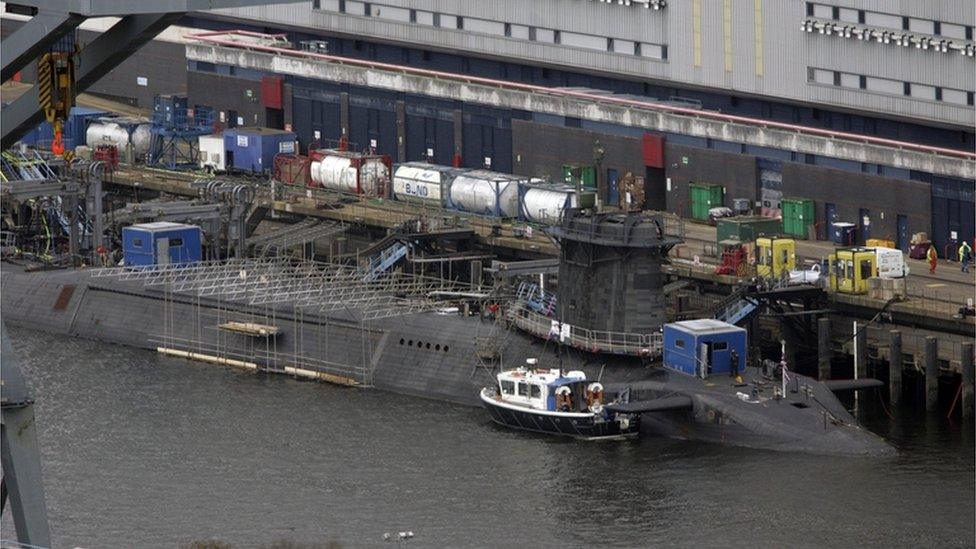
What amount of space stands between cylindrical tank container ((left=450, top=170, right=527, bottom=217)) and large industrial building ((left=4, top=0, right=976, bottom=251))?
6582 mm

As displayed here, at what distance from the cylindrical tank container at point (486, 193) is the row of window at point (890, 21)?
1467 cm

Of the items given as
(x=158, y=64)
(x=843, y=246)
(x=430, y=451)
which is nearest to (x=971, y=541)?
(x=430, y=451)

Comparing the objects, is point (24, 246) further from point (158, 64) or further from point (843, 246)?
point (843, 246)

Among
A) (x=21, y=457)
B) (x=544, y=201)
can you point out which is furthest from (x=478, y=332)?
(x=21, y=457)

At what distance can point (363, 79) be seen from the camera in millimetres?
122188

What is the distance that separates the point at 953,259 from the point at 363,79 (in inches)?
1452

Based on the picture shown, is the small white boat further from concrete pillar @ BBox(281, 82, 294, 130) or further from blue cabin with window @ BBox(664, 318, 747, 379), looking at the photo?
concrete pillar @ BBox(281, 82, 294, 130)

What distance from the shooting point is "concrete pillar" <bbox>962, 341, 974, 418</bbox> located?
8150 centimetres

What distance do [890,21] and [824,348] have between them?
21346mm

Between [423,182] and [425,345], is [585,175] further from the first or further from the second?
[425,345]

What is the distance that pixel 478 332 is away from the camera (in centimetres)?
8812

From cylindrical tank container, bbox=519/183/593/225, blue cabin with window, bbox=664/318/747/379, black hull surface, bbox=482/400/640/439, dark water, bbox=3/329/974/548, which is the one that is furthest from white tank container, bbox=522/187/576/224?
black hull surface, bbox=482/400/640/439

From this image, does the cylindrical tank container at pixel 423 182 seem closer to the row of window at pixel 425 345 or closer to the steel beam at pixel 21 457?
the row of window at pixel 425 345

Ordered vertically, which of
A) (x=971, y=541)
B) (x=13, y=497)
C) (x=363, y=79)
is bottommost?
(x=971, y=541)
